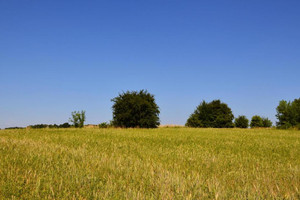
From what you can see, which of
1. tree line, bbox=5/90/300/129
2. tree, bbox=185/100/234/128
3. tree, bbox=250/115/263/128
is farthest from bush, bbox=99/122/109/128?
tree, bbox=250/115/263/128

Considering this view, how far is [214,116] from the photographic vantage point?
39.3 m

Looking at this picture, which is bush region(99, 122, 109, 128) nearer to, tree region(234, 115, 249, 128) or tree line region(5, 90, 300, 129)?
tree line region(5, 90, 300, 129)

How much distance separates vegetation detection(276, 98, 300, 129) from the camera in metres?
32.1

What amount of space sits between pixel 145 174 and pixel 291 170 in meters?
2.98

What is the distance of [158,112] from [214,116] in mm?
14188

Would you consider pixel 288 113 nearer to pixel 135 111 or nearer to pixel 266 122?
pixel 266 122

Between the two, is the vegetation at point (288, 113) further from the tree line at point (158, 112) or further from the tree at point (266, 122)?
the tree at point (266, 122)

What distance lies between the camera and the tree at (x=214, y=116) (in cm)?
3897

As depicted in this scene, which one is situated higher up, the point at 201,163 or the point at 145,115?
the point at 145,115

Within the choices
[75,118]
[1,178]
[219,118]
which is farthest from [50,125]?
[219,118]

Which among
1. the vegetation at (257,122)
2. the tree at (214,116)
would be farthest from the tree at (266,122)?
the tree at (214,116)

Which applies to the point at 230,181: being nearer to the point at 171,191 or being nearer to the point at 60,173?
the point at 171,191

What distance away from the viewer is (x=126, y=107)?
1110 inches

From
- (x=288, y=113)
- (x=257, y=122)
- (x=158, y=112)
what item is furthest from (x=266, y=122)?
(x=158, y=112)
